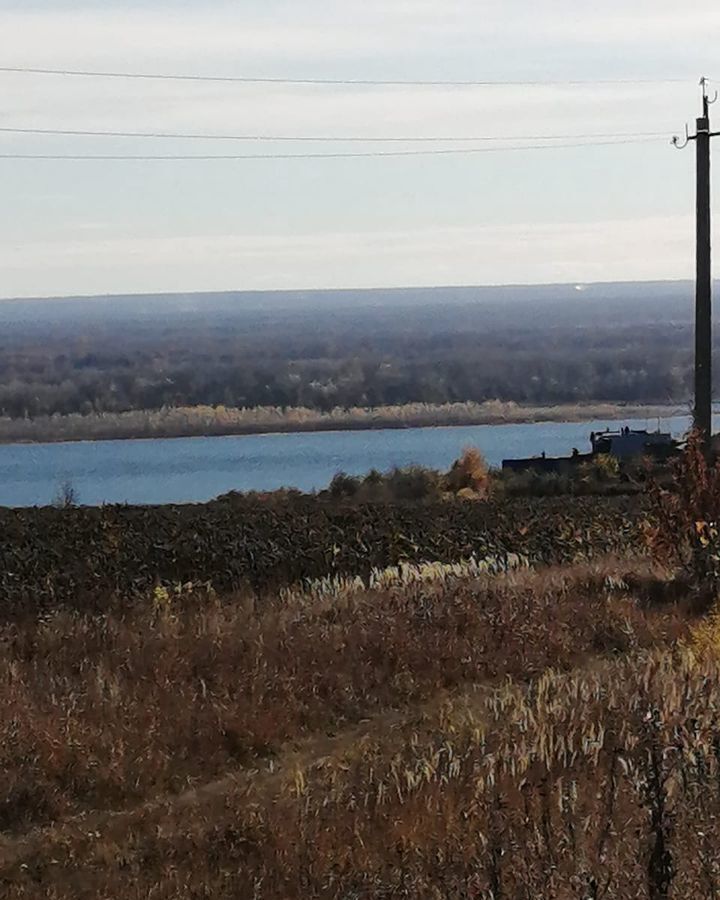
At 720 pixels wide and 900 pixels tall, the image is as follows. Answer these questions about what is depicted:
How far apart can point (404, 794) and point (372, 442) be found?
216 ft

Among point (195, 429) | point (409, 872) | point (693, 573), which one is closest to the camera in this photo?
point (409, 872)

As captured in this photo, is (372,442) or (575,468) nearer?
(575,468)

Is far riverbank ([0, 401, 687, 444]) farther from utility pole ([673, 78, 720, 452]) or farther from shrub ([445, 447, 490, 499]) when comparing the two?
utility pole ([673, 78, 720, 452])

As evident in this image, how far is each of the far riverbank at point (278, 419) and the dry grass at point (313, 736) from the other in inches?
3344

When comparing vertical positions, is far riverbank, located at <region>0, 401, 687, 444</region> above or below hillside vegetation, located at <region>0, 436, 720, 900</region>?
below

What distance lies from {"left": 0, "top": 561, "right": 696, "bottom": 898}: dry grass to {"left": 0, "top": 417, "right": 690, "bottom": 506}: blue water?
985 inches

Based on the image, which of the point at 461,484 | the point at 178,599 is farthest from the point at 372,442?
→ the point at 178,599

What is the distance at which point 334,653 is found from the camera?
10.2 meters

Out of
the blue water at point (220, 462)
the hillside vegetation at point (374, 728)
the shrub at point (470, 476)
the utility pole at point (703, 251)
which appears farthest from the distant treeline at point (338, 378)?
the hillside vegetation at point (374, 728)

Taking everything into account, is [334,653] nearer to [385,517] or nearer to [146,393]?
[385,517]

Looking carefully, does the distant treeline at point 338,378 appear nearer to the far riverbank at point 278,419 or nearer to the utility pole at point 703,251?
the far riverbank at point 278,419

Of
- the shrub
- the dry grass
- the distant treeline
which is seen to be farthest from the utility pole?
the distant treeline

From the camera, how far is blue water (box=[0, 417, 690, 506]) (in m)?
44.3

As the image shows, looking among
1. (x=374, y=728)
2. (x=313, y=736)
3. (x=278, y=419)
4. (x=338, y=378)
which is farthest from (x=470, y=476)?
(x=338, y=378)
